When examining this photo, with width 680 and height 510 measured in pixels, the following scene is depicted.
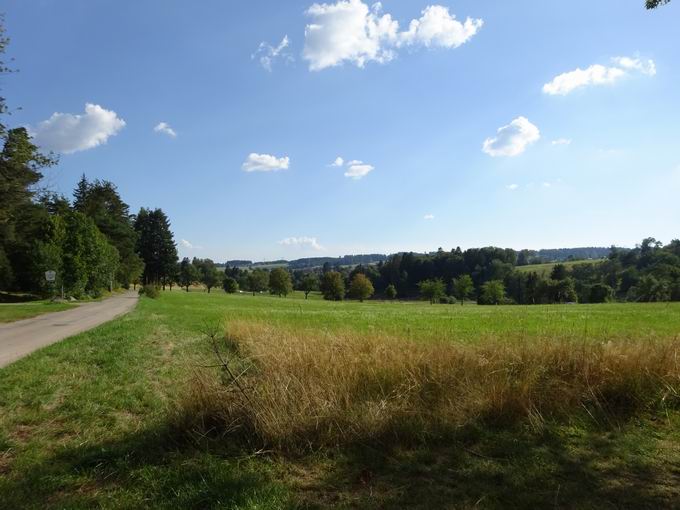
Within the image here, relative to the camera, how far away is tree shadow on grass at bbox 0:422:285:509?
3646 millimetres

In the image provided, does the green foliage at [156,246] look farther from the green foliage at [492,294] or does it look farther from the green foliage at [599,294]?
the green foliage at [599,294]

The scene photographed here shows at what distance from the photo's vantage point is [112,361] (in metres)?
10.0

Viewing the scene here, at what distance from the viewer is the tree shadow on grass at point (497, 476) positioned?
145 inches

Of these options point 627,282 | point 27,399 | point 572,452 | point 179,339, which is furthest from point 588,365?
point 627,282

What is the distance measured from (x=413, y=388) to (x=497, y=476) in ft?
6.63

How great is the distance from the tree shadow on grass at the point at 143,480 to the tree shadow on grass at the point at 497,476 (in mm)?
489

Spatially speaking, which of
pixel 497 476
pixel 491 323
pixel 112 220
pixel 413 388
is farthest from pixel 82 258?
pixel 497 476

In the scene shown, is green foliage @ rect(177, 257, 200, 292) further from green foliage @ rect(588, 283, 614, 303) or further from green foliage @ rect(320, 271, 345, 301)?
green foliage @ rect(588, 283, 614, 303)

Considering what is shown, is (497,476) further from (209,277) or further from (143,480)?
(209,277)

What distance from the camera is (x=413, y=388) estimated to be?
20.0 ft

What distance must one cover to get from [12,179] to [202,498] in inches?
1117

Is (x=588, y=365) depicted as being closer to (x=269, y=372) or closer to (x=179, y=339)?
(x=269, y=372)

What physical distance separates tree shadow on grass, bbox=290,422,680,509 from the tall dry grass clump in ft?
1.15

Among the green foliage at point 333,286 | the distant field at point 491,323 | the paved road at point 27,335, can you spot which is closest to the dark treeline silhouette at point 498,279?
the green foliage at point 333,286
